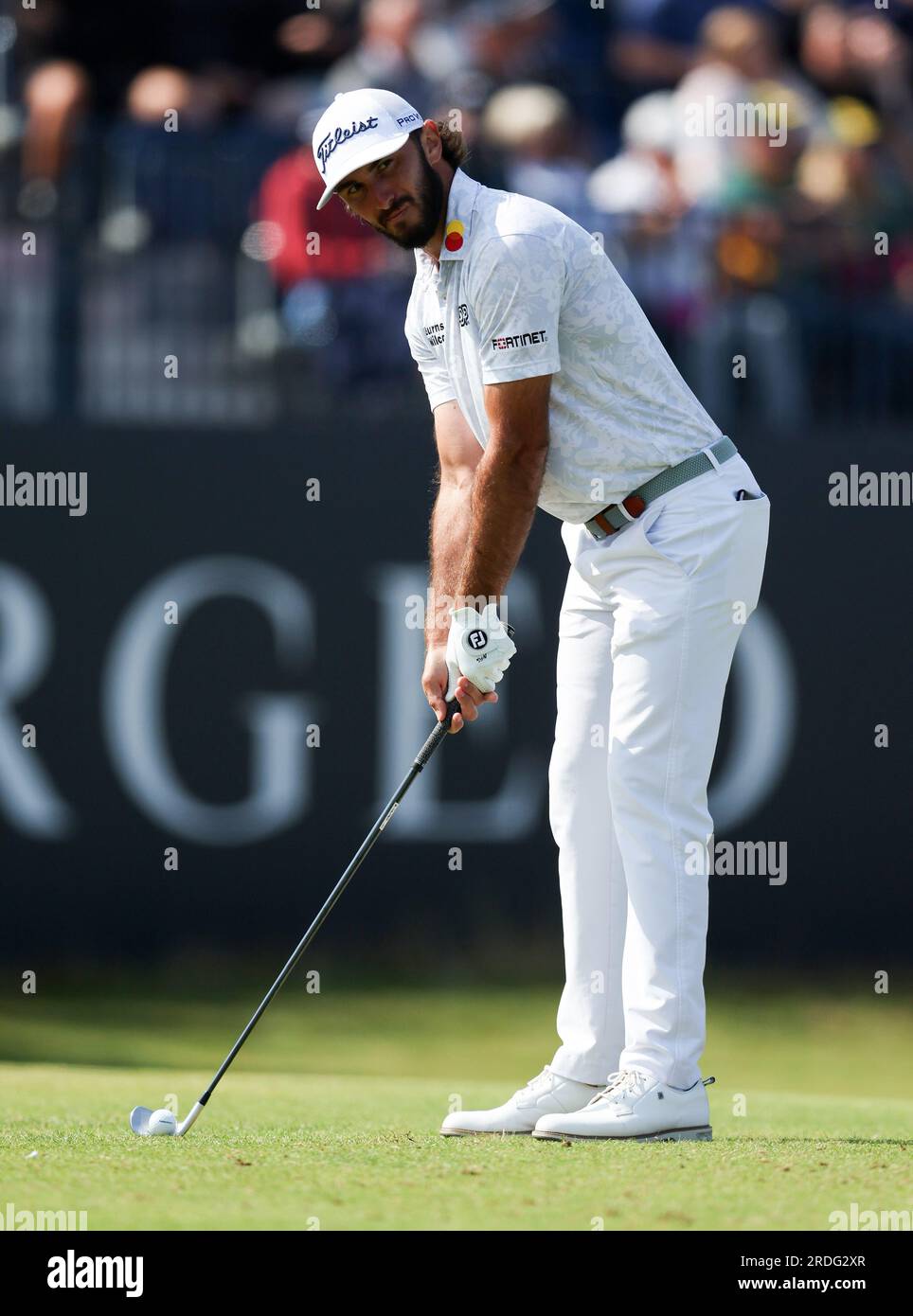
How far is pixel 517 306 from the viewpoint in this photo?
4562 mm

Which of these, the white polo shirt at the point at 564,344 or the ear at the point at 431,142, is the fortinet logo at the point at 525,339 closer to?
the white polo shirt at the point at 564,344

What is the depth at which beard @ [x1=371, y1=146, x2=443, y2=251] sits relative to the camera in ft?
15.5

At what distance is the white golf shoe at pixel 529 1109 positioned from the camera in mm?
4949

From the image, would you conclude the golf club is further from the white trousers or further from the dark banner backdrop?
the dark banner backdrop

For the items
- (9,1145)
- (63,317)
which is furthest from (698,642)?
(63,317)

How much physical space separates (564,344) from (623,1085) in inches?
67.6

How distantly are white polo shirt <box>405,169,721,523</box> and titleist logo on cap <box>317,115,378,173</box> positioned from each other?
0.27 m

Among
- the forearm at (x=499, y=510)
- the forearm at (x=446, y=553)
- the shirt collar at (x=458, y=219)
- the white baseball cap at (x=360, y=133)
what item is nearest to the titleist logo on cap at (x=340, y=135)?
the white baseball cap at (x=360, y=133)

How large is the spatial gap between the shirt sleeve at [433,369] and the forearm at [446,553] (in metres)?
0.23

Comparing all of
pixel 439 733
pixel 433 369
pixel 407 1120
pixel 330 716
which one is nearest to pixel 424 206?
pixel 433 369

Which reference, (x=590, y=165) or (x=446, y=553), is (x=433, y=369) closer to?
(x=446, y=553)

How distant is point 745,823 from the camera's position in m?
9.13

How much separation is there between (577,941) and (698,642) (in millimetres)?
807
